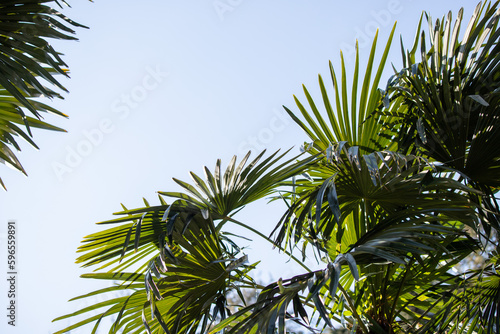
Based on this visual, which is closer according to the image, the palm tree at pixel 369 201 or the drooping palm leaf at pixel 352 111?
the palm tree at pixel 369 201

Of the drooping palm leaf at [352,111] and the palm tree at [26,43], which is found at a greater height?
A: the palm tree at [26,43]

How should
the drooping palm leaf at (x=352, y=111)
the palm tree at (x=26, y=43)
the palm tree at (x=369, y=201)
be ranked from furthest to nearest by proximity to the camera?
the drooping palm leaf at (x=352, y=111), the palm tree at (x=369, y=201), the palm tree at (x=26, y=43)

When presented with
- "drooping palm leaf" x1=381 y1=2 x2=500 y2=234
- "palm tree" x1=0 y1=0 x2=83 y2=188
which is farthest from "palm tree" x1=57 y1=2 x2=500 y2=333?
"palm tree" x1=0 y1=0 x2=83 y2=188

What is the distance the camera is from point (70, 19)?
1.95 metres

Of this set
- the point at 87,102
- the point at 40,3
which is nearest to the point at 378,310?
the point at 40,3

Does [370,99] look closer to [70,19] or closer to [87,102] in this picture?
[70,19]

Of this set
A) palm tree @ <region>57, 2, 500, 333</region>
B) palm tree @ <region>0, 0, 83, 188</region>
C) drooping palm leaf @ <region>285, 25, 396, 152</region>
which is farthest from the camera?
drooping palm leaf @ <region>285, 25, 396, 152</region>

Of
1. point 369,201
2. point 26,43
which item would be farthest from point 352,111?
point 26,43

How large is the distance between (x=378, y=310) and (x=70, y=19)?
2.04 meters

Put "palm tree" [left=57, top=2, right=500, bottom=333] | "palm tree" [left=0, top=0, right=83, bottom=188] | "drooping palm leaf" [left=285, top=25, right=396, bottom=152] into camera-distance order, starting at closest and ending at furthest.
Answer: "palm tree" [left=0, top=0, right=83, bottom=188]
"palm tree" [left=57, top=2, right=500, bottom=333]
"drooping palm leaf" [left=285, top=25, right=396, bottom=152]

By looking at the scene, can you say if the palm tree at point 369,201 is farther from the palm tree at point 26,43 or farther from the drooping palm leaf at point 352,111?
the palm tree at point 26,43

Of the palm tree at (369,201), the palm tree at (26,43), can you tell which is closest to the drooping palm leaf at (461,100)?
the palm tree at (369,201)

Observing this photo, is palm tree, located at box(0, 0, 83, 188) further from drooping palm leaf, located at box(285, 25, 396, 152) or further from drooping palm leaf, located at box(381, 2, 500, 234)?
drooping palm leaf, located at box(381, 2, 500, 234)

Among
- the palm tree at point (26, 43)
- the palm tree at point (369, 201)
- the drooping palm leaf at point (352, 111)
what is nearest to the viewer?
the palm tree at point (26, 43)
